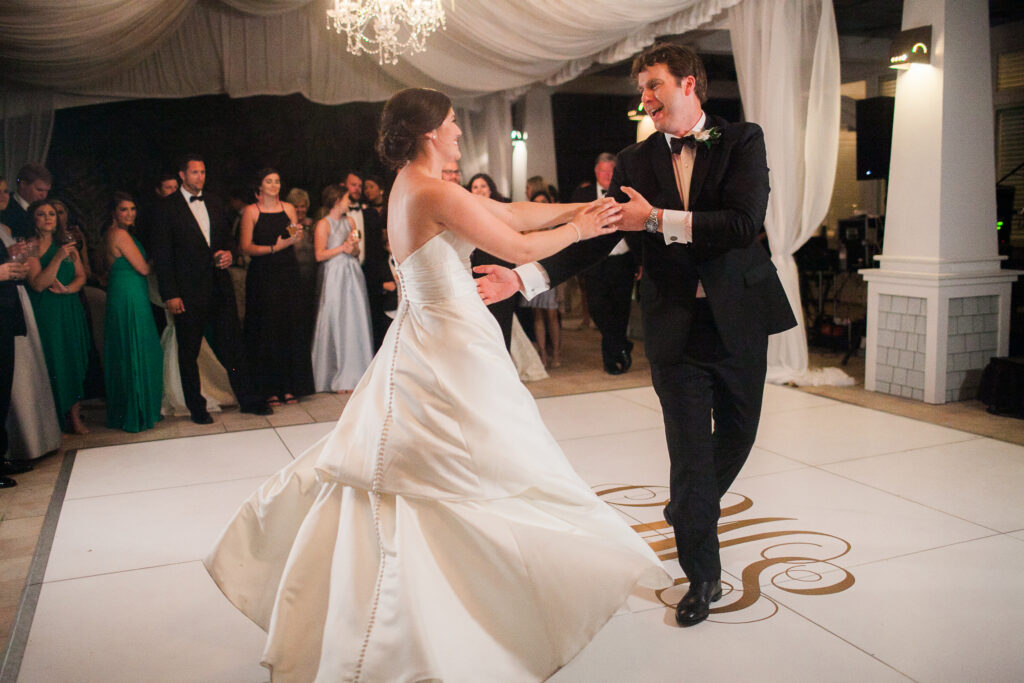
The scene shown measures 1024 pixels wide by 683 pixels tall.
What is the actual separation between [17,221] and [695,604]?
4.32 m

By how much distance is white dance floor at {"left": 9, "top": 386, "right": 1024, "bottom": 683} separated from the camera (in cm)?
239

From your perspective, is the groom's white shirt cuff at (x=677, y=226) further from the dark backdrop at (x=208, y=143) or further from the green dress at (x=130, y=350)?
the dark backdrop at (x=208, y=143)

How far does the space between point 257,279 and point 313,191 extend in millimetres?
4016

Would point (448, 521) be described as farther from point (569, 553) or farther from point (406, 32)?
point (406, 32)

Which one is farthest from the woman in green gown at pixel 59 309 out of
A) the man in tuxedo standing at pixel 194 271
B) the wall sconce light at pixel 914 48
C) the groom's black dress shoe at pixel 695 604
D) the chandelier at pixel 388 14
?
the wall sconce light at pixel 914 48

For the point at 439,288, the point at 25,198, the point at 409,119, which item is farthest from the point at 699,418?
the point at 25,198

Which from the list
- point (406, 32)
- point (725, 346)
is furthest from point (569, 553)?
point (406, 32)

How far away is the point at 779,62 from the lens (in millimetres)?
5766

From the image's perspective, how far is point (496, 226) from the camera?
2.30m

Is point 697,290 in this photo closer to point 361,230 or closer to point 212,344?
point 212,344

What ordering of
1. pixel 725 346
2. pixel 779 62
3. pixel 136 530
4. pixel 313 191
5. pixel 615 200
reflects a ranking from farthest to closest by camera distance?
pixel 313 191, pixel 779 62, pixel 136 530, pixel 615 200, pixel 725 346

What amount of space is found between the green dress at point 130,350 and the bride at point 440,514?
3.51m

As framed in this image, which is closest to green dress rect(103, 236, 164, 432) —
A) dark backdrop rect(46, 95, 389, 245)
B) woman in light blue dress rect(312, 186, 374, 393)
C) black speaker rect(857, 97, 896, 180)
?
woman in light blue dress rect(312, 186, 374, 393)

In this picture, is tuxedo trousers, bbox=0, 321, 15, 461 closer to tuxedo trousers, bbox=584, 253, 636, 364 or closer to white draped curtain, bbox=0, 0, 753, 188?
white draped curtain, bbox=0, 0, 753, 188
